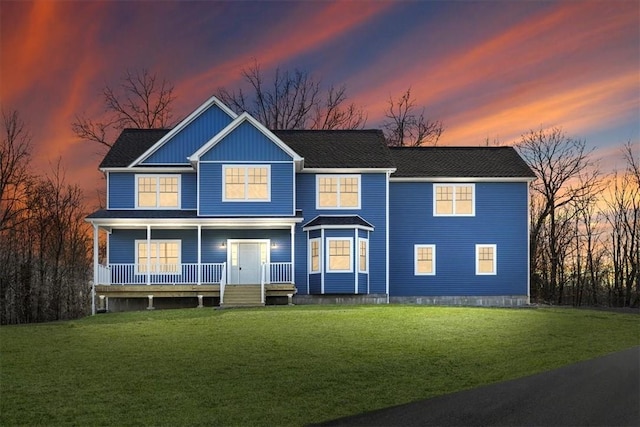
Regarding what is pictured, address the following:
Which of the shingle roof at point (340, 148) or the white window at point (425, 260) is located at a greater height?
the shingle roof at point (340, 148)

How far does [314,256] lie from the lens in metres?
30.5

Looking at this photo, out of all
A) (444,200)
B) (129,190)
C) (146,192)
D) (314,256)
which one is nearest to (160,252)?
(146,192)

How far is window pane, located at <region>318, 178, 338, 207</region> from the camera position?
31.2 m

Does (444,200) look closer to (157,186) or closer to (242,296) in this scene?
(242,296)

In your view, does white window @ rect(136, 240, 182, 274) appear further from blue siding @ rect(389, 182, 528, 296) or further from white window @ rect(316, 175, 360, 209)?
blue siding @ rect(389, 182, 528, 296)

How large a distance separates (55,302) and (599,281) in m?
34.7

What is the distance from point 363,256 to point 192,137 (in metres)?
8.72

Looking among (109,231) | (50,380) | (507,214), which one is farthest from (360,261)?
(50,380)

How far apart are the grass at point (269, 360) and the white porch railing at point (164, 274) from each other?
19.5 ft

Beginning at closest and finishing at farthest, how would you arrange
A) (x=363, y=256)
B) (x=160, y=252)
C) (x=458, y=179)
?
(x=363, y=256), (x=160, y=252), (x=458, y=179)

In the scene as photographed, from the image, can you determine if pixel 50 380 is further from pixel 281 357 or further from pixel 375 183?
pixel 375 183

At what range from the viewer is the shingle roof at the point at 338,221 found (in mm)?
29750

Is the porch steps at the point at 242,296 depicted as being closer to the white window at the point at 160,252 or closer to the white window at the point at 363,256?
the white window at the point at 160,252

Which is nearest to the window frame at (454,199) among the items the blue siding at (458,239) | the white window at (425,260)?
the blue siding at (458,239)
